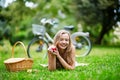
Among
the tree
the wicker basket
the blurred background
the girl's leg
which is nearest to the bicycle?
the wicker basket

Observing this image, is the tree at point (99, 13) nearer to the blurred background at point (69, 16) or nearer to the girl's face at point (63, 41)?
the blurred background at point (69, 16)

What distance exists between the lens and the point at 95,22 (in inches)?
807

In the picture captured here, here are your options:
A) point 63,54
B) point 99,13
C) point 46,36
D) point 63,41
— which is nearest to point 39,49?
point 46,36

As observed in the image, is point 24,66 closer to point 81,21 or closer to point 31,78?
point 31,78

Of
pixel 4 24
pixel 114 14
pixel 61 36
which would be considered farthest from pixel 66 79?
pixel 114 14

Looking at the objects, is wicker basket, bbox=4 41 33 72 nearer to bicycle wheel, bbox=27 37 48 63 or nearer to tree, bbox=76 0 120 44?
bicycle wheel, bbox=27 37 48 63

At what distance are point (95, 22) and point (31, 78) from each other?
47.4 feet

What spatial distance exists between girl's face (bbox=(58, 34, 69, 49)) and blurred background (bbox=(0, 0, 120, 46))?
798cm

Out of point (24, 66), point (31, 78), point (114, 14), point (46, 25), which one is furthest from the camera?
point (114, 14)

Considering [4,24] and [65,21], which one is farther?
[65,21]

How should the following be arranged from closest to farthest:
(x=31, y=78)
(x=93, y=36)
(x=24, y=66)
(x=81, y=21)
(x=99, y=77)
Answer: (x=99, y=77), (x=31, y=78), (x=24, y=66), (x=81, y=21), (x=93, y=36)

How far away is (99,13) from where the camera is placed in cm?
2014

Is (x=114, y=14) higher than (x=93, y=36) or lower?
higher

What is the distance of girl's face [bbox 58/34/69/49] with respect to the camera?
23.1 ft
